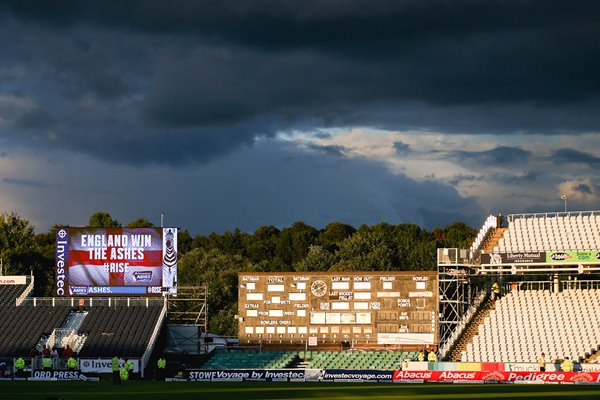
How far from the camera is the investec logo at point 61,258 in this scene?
74.4m

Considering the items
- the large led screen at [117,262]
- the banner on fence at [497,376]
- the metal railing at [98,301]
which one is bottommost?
the banner on fence at [497,376]

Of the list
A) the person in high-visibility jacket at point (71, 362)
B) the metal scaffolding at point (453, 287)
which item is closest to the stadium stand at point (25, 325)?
the person in high-visibility jacket at point (71, 362)

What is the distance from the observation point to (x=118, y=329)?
7400cm

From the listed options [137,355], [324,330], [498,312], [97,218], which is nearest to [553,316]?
[498,312]

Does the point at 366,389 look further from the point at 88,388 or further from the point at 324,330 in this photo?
the point at 324,330

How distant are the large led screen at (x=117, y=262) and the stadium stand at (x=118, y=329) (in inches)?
80.4

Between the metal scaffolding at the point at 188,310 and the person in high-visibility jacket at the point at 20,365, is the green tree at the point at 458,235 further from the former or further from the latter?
the person in high-visibility jacket at the point at 20,365

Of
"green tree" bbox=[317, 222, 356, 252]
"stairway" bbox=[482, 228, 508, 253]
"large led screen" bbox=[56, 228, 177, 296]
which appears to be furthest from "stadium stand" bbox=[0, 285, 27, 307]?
"green tree" bbox=[317, 222, 356, 252]

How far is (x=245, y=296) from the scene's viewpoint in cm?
7294

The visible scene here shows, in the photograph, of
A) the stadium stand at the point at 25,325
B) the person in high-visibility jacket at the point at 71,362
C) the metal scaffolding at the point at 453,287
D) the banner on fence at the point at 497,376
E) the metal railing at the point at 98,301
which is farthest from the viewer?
the metal railing at the point at 98,301

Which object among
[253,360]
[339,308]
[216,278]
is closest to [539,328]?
[339,308]

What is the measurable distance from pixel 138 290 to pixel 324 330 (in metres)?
13.2

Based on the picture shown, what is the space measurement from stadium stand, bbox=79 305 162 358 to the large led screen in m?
2.04

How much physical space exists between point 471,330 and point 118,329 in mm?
23965
